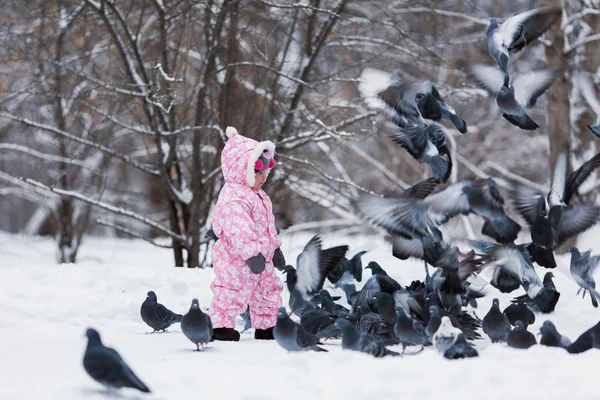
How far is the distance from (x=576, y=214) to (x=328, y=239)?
9.52 meters

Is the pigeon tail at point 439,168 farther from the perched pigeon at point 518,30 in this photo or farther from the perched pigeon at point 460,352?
the perched pigeon at point 460,352

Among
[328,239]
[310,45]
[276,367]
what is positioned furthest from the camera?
[328,239]

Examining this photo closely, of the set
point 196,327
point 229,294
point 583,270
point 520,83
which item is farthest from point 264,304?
point 520,83

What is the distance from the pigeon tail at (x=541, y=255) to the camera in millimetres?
5473

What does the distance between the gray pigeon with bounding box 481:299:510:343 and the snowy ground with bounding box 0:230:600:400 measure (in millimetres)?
248

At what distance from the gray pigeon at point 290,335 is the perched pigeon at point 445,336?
0.71 metres

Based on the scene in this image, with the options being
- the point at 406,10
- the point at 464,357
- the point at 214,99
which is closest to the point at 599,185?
the point at 406,10

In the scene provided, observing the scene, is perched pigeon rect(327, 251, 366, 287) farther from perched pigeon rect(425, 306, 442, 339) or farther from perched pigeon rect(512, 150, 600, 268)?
perched pigeon rect(425, 306, 442, 339)

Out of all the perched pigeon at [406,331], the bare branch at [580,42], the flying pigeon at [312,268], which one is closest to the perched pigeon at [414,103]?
the flying pigeon at [312,268]

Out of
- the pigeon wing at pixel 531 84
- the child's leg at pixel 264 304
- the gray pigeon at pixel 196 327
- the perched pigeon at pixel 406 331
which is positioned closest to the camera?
the gray pigeon at pixel 196 327

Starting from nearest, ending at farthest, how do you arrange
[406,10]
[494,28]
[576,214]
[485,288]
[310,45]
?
1. [576,214]
2. [494,28]
3. [485,288]
4. [310,45]
5. [406,10]

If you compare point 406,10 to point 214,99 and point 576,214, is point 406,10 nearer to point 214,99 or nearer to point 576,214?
point 214,99

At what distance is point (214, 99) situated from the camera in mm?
8508

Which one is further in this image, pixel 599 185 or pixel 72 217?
pixel 72 217
